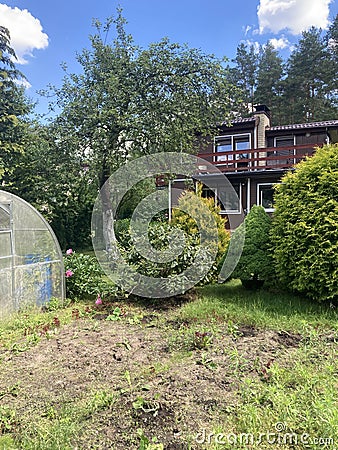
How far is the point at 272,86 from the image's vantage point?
24.7 metres

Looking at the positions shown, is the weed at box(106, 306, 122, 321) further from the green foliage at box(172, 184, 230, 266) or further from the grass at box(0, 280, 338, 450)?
the green foliage at box(172, 184, 230, 266)

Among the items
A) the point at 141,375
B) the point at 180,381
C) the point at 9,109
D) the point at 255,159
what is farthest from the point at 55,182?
the point at 255,159

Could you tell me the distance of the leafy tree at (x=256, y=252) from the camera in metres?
5.43

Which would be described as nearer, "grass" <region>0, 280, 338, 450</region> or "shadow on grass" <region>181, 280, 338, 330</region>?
"grass" <region>0, 280, 338, 450</region>

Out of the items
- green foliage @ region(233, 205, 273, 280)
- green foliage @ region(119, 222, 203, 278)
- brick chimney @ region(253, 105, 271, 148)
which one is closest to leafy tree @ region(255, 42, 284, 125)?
brick chimney @ region(253, 105, 271, 148)

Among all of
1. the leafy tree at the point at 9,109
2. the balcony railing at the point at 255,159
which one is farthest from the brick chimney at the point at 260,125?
the leafy tree at the point at 9,109

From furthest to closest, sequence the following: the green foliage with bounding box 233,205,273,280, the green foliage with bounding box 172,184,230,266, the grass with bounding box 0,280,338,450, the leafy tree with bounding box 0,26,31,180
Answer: the leafy tree with bounding box 0,26,31,180 < the green foliage with bounding box 172,184,230,266 < the green foliage with bounding box 233,205,273,280 < the grass with bounding box 0,280,338,450

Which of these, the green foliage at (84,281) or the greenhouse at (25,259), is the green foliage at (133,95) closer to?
the green foliage at (84,281)

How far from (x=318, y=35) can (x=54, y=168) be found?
22.5 meters

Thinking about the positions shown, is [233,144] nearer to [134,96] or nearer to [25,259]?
[134,96]

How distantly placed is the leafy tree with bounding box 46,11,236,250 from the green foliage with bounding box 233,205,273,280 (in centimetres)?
360

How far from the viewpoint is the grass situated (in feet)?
7.09

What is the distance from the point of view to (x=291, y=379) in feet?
9.12

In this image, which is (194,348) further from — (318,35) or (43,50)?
(318,35)
